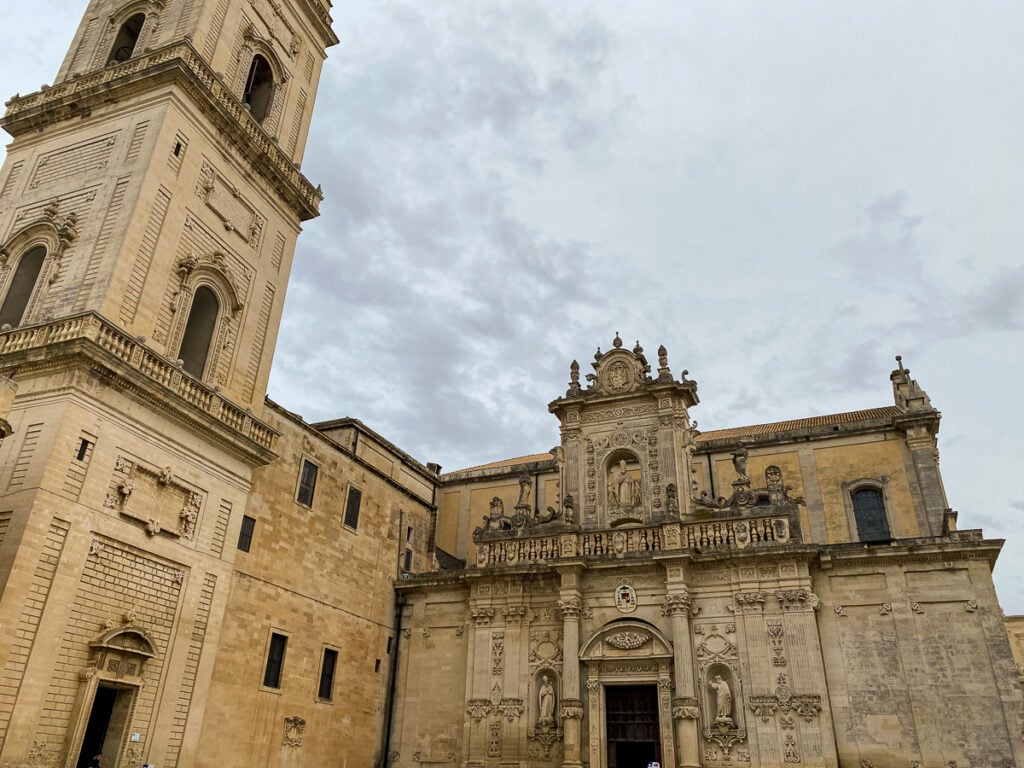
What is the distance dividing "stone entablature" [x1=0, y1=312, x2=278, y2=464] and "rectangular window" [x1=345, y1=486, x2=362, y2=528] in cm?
487

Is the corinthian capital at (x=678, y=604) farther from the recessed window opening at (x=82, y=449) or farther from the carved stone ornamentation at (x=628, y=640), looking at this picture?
the recessed window opening at (x=82, y=449)

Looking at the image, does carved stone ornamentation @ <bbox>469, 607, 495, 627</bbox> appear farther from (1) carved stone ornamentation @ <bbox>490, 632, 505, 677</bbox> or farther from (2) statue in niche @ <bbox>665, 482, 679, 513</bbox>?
(2) statue in niche @ <bbox>665, 482, 679, 513</bbox>

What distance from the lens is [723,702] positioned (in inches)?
780

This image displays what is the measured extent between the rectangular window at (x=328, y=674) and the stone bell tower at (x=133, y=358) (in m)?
4.71

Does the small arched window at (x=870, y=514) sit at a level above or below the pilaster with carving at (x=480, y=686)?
above

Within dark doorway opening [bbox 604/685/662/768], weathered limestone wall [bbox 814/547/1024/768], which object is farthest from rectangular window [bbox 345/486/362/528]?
weathered limestone wall [bbox 814/547/1024/768]

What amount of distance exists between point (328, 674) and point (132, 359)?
1062 centimetres

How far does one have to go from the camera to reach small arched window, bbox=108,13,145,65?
23.5 meters

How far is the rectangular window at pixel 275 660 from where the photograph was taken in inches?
781

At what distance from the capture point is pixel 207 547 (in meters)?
18.3

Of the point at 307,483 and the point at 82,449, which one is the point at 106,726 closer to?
the point at 82,449

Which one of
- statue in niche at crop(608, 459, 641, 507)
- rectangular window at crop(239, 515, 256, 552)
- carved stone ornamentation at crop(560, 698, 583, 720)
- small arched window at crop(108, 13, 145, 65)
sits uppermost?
small arched window at crop(108, 13, 145, 65)

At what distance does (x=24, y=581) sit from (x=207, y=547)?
15.3ft

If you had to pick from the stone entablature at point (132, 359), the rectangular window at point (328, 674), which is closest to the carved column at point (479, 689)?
the rectangular window at point (328, 674)
